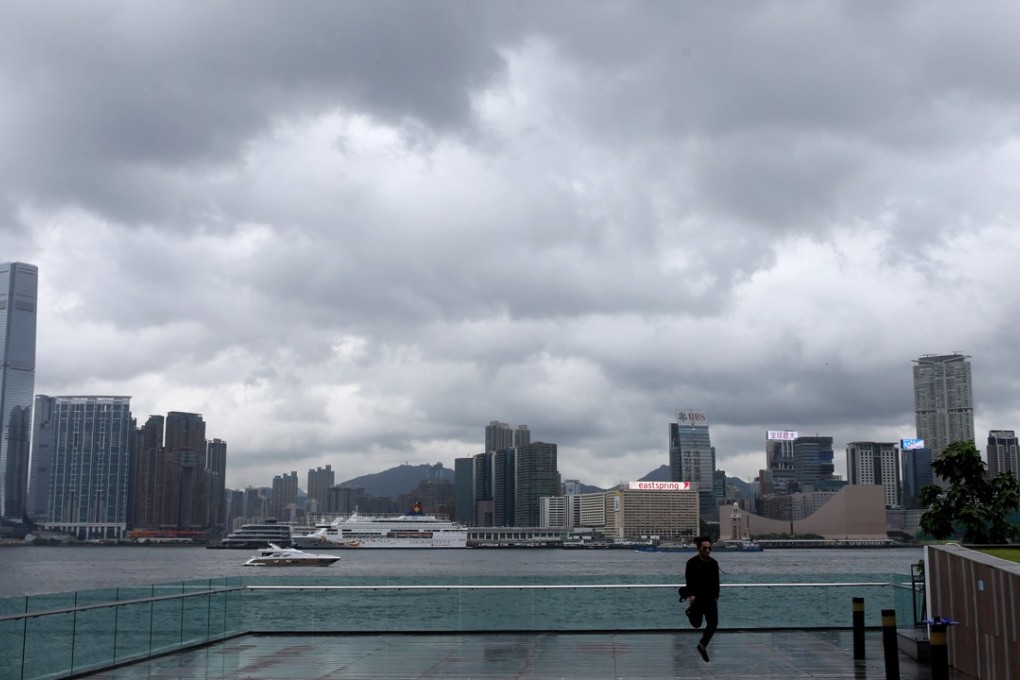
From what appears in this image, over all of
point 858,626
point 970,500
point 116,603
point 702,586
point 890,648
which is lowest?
point 858,626

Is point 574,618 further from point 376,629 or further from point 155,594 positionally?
point 155,594

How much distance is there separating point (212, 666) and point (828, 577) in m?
14.4

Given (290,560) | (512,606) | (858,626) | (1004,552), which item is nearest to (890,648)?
(1004,552)

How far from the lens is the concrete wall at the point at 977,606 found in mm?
12180

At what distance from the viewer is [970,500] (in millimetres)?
23078

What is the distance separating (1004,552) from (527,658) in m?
7.38

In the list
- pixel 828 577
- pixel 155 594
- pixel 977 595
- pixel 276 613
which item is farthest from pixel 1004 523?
pixel 155 594

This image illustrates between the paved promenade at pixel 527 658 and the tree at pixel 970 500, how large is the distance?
347cm

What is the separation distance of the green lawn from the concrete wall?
0.23 meters

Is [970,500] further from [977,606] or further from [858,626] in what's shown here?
[977,606]

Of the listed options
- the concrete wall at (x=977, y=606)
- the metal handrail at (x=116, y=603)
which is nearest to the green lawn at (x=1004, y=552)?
the concrete wall at (x=977, y=606)

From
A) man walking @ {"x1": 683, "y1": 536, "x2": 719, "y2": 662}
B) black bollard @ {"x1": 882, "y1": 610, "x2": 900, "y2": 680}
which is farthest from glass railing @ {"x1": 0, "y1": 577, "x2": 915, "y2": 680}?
man walking @ {"x1": 683, "y1": 536, "x2": 719, "y2": 662}

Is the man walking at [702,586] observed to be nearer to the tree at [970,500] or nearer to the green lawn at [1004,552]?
A: the green lawn at [1004,552]

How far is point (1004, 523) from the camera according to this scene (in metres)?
22.3
